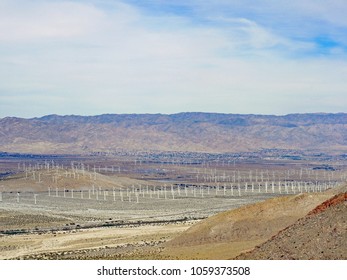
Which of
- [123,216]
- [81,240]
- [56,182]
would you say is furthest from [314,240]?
[56,182]

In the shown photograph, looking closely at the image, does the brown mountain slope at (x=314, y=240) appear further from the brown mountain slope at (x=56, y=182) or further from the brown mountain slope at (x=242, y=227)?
the brown mountain slope at (x=56, y=182)

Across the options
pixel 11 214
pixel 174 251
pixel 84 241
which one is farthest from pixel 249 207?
pixel 11 214

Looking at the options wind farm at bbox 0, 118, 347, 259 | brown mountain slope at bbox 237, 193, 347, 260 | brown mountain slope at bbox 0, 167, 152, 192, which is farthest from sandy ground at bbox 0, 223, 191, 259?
brown mountain slope at bbox 0, 167, 152, 192

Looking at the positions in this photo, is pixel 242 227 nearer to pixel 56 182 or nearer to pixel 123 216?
pixel 123 216

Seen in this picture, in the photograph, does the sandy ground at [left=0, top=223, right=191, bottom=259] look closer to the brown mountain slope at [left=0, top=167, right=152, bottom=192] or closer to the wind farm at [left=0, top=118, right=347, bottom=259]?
the wind farm at [left=0, top=118, right=347, bottom=259]

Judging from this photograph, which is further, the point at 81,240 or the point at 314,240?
the point at 81,240

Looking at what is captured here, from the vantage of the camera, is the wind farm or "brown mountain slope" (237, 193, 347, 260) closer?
"brown mountain slope" (237, 193, 347, 260)
